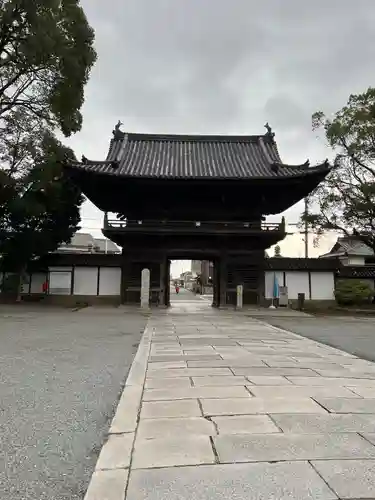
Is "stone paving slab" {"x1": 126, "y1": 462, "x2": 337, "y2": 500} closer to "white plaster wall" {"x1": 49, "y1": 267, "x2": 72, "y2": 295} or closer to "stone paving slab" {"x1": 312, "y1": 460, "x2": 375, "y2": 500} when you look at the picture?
"stone paving slab" {"x1": 312, "y1": 460, "x2": 375, "y2": 500}

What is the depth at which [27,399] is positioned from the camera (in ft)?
15.1

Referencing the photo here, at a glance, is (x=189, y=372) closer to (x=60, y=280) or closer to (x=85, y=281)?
(x=85, y=281)

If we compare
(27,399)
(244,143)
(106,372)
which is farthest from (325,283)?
(27,399)

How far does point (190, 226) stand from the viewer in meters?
20.9

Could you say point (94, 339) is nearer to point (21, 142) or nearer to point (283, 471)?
point (283, 471)

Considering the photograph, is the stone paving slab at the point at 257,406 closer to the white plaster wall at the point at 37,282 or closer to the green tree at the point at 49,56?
the green tree at the point at 49,56

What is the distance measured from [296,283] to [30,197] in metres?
15.3

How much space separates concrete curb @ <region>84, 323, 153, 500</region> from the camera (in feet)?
8.28

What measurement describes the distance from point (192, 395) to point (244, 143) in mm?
23081

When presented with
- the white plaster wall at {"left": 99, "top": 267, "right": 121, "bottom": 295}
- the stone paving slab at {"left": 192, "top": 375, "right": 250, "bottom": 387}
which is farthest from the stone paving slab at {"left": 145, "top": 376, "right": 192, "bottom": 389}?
the white plaster wall at {"left": 99, "top": 267, "right": 121, "bottom": 295}

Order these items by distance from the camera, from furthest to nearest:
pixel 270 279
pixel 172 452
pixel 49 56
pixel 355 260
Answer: pixel 355 260, pixel 270 279, pixel 49 56, pixel 172 452

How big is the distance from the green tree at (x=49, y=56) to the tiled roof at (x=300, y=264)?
12793 mm

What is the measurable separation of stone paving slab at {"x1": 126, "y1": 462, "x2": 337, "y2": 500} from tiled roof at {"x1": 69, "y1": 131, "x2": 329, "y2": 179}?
17.7 metres

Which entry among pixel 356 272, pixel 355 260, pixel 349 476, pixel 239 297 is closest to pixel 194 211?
pixel 239 297
